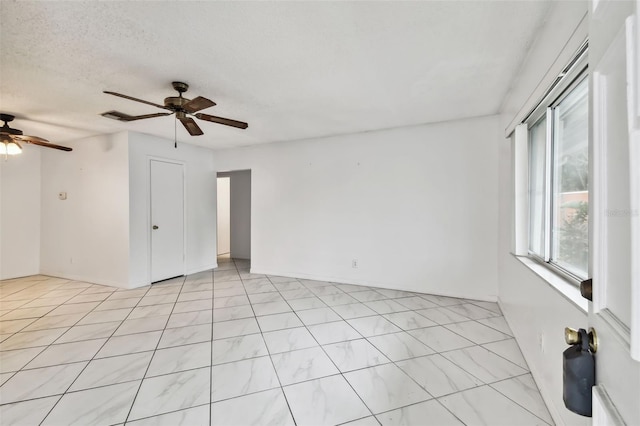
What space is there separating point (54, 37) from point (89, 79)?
648mm

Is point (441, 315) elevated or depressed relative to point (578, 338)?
depressed

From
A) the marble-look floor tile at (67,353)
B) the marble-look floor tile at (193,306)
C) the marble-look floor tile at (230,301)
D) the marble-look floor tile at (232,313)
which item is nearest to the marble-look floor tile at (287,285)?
the marble-look floor tile at (230,301)

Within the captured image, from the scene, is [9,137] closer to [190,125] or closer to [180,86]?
[190,125]

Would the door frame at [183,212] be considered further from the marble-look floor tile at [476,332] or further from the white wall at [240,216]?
the marble-look floor tile at [476,332]

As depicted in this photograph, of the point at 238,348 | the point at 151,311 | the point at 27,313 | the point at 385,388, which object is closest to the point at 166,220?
the point at 151,311

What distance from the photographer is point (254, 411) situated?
1655 millimetres

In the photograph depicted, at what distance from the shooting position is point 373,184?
419 centimetres

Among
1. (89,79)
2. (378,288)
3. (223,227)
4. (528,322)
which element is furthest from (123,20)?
(223,227)

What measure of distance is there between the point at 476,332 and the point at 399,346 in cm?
88

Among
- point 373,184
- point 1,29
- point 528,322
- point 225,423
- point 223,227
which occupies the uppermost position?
point 1,29

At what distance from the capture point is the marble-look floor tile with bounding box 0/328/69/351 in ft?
8.07

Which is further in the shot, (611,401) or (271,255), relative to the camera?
(271,255)

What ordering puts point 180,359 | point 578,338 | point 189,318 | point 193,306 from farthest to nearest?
point 193,306 → point 189,318 → point 180,359 → point 578,338

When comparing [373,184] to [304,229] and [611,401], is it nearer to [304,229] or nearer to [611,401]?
[304,229]
